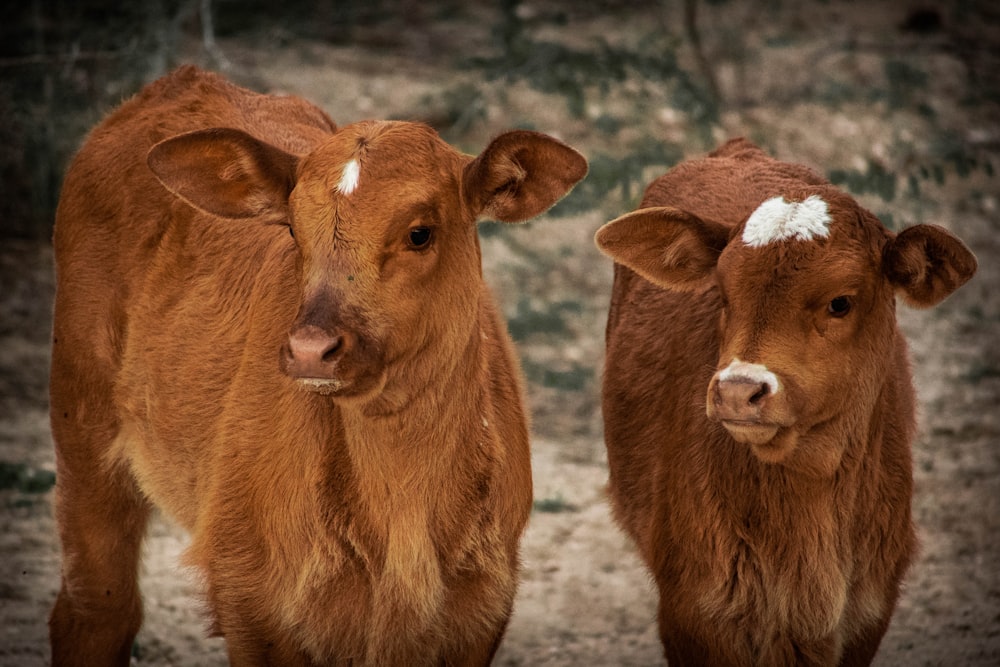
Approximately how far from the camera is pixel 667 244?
5098mm

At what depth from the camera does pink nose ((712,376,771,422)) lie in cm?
435

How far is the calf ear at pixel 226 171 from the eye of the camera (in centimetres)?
451

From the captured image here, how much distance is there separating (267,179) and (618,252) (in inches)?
54.2

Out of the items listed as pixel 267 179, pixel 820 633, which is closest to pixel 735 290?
pixel 820 633

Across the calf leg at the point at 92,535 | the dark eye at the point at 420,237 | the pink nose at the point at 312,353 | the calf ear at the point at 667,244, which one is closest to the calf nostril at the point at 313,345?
the pink nose at the point at 312,353

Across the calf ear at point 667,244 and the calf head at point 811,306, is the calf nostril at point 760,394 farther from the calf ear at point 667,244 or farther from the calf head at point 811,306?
the calf ear at point 667,244

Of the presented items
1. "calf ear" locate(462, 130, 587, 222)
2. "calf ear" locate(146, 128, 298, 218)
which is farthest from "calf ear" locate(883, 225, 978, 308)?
"calf ear" locate(146, 128, 298, 218)

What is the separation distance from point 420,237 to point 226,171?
825 mm

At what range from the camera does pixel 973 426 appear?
8.86 metres

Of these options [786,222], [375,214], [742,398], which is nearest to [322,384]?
[375,214]

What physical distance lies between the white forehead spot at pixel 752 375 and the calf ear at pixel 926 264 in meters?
0.67

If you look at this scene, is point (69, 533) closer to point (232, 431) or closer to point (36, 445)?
point (232, 431)

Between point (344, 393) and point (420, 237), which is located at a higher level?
point (420, 237)

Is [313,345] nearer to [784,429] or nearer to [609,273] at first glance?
[784,429]
